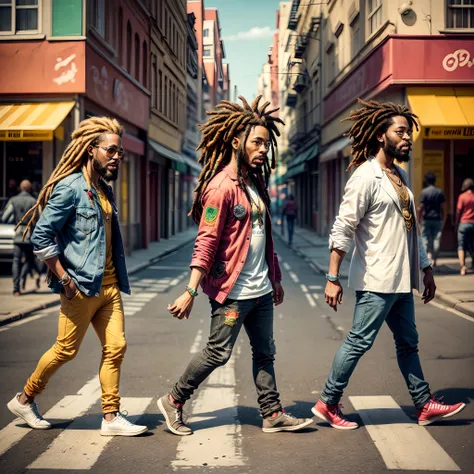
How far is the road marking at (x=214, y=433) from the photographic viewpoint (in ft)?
13.8

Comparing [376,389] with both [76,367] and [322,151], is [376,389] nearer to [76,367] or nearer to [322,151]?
[76,367]

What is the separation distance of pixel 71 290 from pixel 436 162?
16428mm

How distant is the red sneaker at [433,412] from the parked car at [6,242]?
11.8 meters

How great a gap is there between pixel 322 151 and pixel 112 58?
15.1 m

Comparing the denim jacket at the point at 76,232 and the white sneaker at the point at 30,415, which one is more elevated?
the denim jacket at the point at 76,232

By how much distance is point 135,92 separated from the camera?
24.1m

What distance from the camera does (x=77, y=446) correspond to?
4.52 m

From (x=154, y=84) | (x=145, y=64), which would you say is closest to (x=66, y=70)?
(x=145, y=64)

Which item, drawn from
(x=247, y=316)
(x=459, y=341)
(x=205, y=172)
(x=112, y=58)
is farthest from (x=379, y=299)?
(x=112, y=58)

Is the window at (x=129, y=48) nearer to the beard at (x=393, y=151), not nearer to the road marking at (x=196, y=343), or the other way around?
the road marking at (x=196, y=343)

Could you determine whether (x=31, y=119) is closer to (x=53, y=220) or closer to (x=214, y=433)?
(x=53, y=220)

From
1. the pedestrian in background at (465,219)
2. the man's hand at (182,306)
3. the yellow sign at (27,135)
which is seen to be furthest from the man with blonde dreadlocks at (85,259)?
the yellow sign at (27,135)

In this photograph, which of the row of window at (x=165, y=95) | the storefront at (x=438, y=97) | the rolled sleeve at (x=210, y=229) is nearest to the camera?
the rolled sleeve at (x=210, y=229)

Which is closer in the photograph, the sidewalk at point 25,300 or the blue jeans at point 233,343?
the blue jeans at point 233,343
